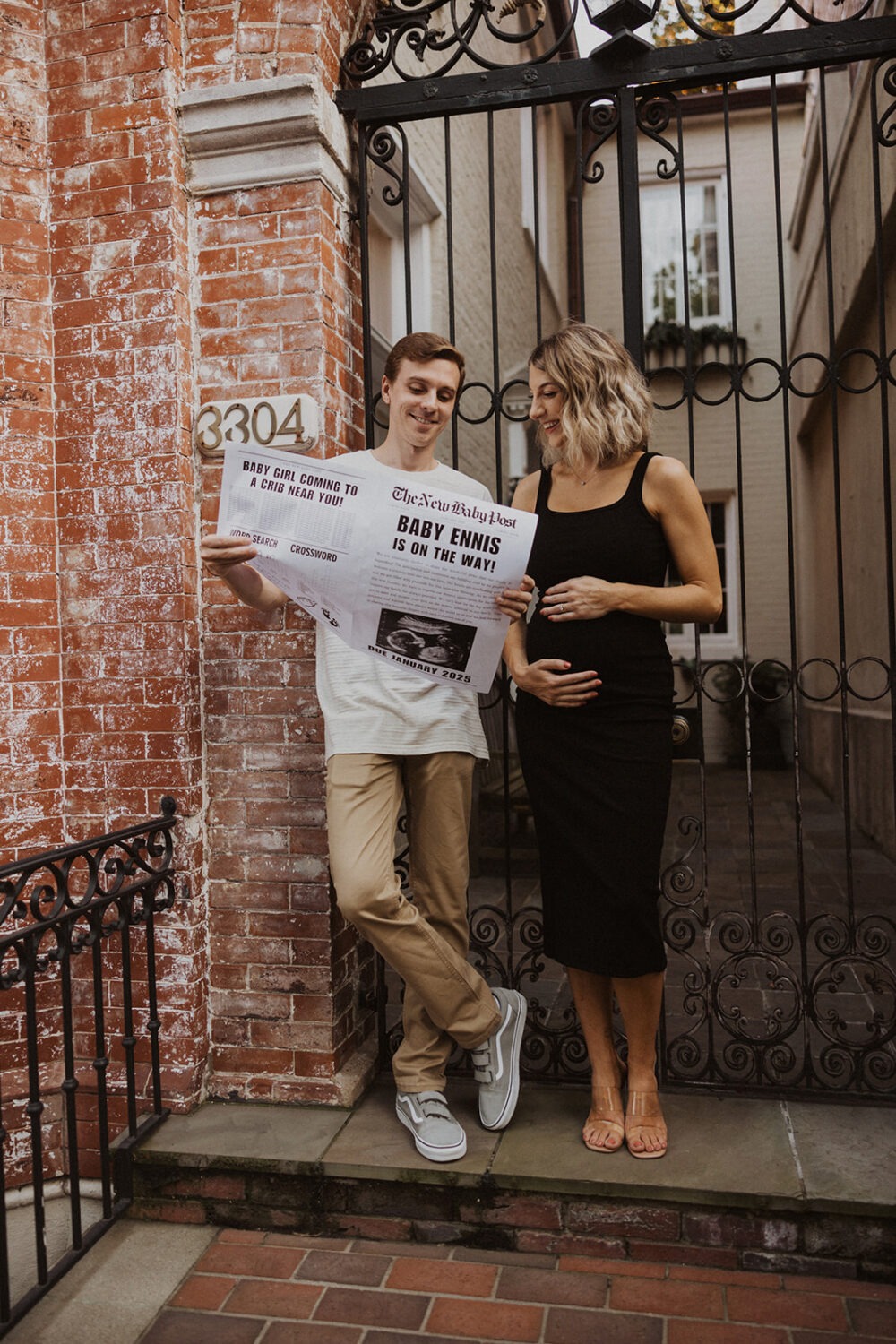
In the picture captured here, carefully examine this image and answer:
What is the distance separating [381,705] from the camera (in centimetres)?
273

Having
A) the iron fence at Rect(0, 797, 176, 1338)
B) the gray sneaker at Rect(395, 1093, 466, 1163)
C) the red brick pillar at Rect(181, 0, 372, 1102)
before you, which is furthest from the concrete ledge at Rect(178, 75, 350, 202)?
the gray sneaker at Rect(395, 1093, 466, 1163)

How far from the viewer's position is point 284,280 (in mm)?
3055

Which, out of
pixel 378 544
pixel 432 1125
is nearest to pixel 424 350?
pixel 378 544

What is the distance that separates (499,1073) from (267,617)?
1471 millimetres

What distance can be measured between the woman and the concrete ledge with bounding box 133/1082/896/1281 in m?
0.16

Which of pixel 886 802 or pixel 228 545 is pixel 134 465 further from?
pixel 886 802

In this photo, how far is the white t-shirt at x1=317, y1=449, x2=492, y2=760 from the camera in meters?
2.73

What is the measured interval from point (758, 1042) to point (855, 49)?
2.84 metres

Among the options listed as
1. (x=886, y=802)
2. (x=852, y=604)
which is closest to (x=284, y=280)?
(x=886, y=802)

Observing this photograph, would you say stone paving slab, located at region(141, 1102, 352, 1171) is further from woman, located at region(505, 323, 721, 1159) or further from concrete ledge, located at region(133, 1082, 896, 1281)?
woman, located at region(505, 323, 721, 1159)

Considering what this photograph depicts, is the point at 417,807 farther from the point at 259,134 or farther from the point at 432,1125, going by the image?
the point at 259,134

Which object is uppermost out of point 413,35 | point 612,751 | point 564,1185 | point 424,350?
point 413,35

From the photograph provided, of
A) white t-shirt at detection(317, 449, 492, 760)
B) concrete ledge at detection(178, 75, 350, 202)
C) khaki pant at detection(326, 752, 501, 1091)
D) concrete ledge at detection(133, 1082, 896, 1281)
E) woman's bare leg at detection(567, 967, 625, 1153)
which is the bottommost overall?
concrete ledge at detection(133, 1082, 896, 1281)

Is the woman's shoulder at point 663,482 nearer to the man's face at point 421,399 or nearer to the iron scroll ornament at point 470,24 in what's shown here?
the man's face at point 421,399
